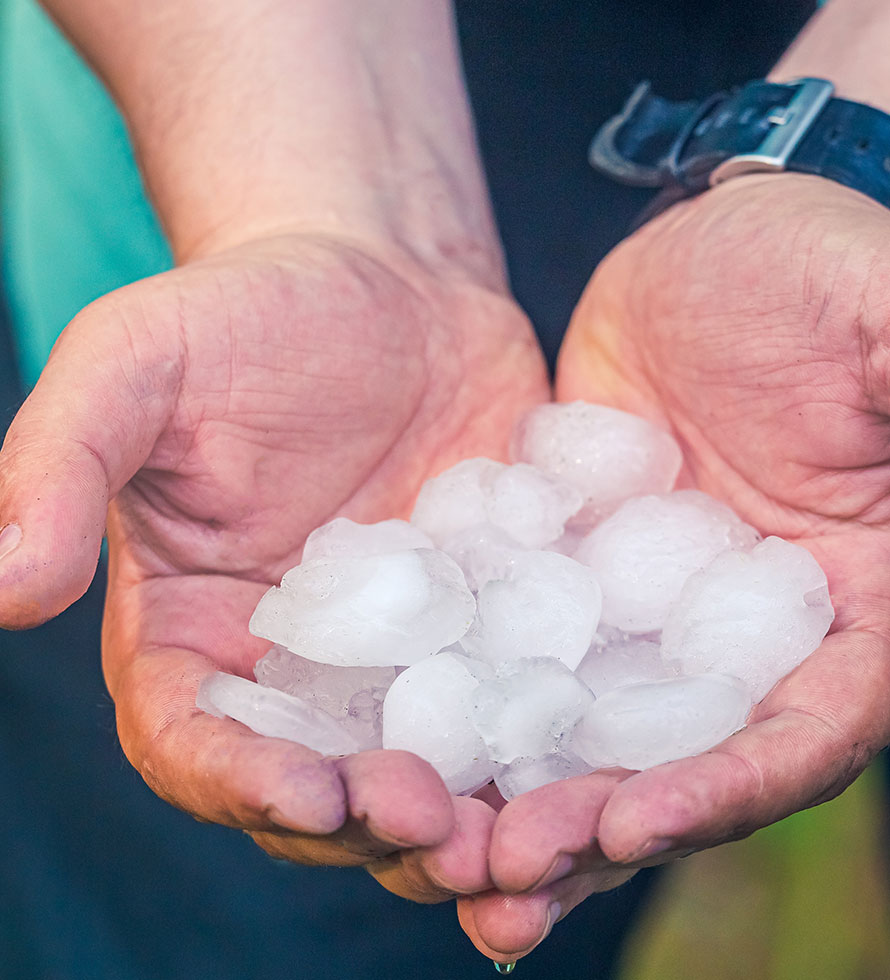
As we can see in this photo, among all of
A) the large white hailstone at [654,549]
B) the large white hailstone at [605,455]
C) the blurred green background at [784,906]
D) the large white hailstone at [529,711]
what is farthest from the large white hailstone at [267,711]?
the blurred green background at [784,906]

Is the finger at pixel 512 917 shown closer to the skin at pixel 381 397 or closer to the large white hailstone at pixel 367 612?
the skin at pixel 381 397

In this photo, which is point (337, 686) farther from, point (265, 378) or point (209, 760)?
point (265, 378)

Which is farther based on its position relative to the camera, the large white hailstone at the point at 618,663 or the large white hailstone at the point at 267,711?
the large white hailstone at the point at 618,663

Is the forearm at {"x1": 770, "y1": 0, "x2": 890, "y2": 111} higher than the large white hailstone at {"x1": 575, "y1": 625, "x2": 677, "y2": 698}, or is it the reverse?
the forearm at {"x1": 770, "y1": 0, "x2": 890, "y2": 111}

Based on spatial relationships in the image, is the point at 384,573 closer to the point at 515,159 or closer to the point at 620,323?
the point at 620,323

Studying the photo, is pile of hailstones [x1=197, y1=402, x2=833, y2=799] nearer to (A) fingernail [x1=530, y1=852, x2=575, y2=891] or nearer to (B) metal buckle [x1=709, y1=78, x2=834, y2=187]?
(A) fingernail [x1=530, y1=852, x2=575, y2=891]

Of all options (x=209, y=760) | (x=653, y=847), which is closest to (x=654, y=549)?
(x=653, y=847)

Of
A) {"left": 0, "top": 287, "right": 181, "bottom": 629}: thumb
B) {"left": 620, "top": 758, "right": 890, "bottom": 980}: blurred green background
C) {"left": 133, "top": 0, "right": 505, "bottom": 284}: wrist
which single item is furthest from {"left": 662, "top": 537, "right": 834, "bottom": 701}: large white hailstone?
{"left": 620, "top": 758, "right": 890, "bottom": 980}: blurred green background
